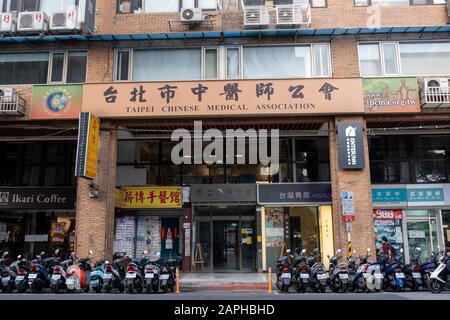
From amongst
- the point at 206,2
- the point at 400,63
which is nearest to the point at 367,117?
the point at 400,63

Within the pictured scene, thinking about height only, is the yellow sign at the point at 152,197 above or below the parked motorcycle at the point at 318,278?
above

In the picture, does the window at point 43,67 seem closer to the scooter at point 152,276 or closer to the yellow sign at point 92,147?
the yellow sign at point 92,147

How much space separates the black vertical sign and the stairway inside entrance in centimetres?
480

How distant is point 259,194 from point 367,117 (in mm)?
4886

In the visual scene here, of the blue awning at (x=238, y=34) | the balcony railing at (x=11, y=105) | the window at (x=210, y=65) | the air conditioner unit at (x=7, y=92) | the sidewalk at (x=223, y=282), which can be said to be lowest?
the sidewalk at (x=223, y=282)

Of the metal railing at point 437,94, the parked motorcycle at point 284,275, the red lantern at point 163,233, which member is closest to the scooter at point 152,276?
the parked motorcycle at point 284,275

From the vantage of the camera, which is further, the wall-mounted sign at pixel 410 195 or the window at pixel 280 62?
the wall-mounted sign at pixel 410 195

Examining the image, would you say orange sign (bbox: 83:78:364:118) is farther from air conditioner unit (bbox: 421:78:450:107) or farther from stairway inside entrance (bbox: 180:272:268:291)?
stairway inside entrance (bbox: 180:272:268:291)

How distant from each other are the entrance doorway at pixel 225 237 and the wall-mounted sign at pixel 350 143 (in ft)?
14.0

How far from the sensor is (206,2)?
1534 cm

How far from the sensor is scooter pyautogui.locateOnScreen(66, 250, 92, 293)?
11312mm

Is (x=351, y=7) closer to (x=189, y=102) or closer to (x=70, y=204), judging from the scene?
(x=189, y=102)

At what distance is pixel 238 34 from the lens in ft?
48.9

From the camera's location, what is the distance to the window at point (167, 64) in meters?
15.1
